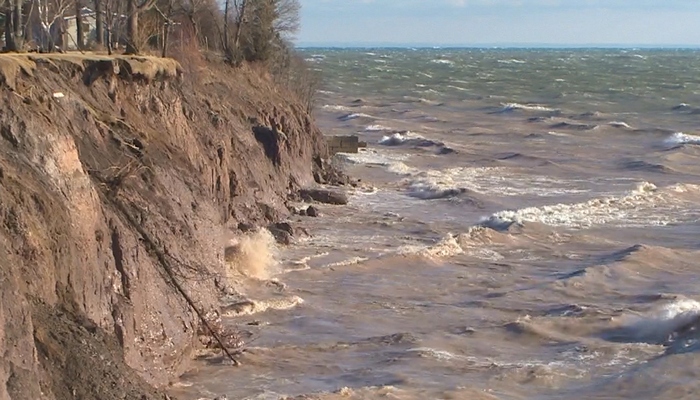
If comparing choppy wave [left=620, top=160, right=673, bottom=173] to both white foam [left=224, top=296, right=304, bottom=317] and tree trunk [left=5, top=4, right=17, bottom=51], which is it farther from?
tree trunk [left=5, top=4, right=17, bottom=51]

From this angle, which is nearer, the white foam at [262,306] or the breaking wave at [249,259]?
the white foam at [262,306]

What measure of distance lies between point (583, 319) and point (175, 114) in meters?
8.40

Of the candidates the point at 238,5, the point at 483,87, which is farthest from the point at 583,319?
the point at 483,87

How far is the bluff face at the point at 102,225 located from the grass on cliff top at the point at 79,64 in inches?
1.5

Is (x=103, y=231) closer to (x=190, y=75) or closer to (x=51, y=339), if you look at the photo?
(x=51, y=339)

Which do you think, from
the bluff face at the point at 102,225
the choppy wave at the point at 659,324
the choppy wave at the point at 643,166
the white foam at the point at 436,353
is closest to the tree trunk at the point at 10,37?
the bluff face at the point at 102,225

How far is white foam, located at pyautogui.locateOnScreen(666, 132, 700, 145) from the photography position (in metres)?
55.5

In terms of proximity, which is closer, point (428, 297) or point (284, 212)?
point (428, 297)

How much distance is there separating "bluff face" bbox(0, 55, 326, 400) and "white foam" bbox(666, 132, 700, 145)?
3686 cm

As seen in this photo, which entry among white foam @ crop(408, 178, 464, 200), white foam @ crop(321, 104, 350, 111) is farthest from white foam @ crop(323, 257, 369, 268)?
white foam @ crop(321, 104, 350, 111)

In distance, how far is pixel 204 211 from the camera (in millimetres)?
18422

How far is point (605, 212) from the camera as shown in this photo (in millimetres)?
33688

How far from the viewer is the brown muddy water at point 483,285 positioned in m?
16.2

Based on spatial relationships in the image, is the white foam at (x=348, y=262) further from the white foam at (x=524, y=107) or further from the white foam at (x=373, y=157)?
the white foam at (x=524, y=107)
